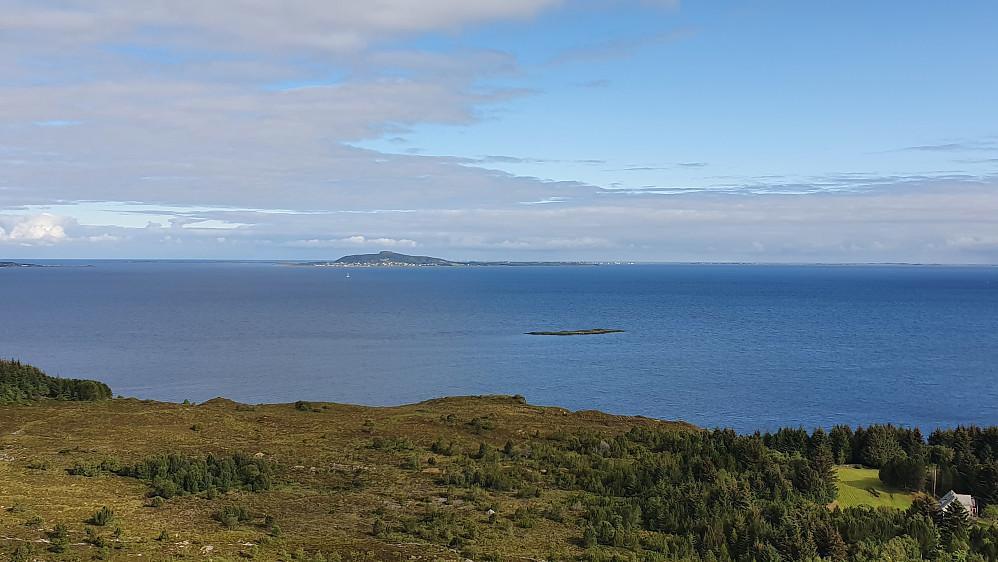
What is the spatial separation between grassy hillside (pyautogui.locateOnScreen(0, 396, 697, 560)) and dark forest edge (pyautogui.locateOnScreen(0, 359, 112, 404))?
1.61 meters

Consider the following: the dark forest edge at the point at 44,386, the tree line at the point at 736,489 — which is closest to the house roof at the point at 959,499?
the tree line at the point at 736,489

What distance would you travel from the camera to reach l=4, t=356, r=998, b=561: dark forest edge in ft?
67.9

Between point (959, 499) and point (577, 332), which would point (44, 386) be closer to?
point (959, 499)

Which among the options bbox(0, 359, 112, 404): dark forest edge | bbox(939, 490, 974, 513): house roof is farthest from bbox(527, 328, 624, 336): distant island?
bbox(939, 490, 974, 513): house roof

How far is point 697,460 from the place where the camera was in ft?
95.8

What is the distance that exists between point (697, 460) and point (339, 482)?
15.3 meters

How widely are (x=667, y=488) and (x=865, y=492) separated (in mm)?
10410

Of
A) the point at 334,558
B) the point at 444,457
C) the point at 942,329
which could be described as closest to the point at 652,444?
the point at 444,457

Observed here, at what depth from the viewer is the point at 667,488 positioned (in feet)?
85.4

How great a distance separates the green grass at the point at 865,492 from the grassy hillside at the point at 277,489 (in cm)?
1191

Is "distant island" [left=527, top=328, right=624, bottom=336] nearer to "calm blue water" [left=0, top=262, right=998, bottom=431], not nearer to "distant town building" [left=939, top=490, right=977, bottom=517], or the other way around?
"calm blue water" [left=0, top=262, right=998, bottom=431]

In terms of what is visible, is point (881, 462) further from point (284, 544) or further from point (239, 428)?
point (239, 428)

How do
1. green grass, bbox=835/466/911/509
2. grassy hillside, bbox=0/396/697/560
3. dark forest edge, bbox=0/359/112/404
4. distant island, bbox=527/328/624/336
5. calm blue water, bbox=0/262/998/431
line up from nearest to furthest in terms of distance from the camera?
grassy hillside, bbox=0/396/697/560, green grass, bbox=835/466/911/509, dark forest edge, bbox=0/359/112/404, calm blue water, bbox=0/262/998/431, distant island, bbox=527/328/624/336

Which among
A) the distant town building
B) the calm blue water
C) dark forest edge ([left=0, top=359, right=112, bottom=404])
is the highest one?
dark forest edge ([left=0, top=359, right=112, bottom=404])
